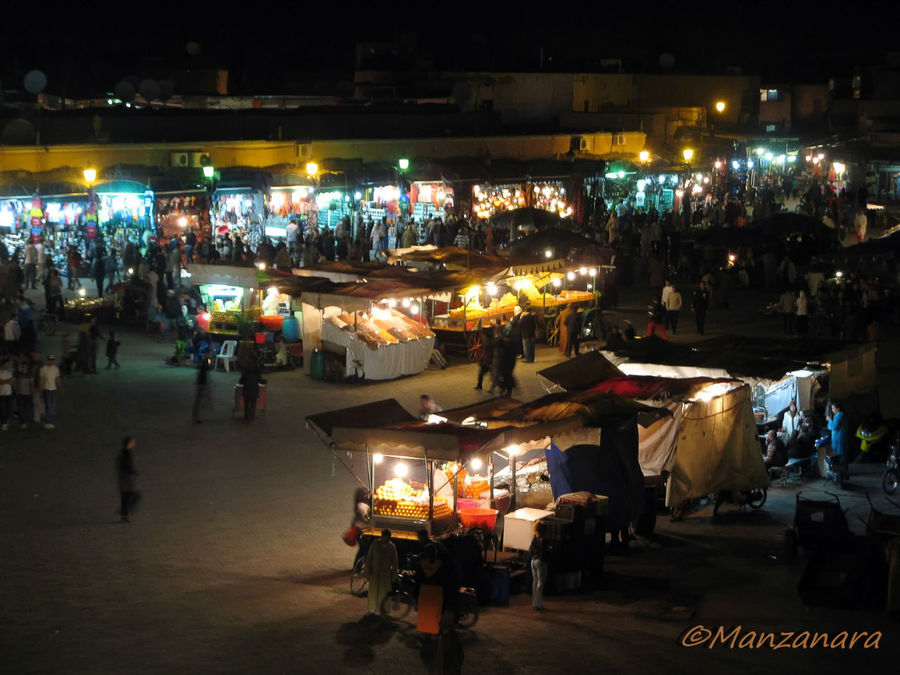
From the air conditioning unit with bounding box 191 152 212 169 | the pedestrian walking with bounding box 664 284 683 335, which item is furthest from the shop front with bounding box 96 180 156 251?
the pedestrian walking with bounding box 664 284 683 335

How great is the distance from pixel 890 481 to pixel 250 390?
29.9 ft

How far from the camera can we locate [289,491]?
1544cm

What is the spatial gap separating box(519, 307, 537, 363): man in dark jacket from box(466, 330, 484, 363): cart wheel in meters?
0.89

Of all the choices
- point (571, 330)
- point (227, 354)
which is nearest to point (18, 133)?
point (227, 354)

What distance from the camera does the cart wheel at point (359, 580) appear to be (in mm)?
12211

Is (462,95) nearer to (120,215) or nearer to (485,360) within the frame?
(120,215)

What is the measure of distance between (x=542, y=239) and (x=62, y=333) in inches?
421

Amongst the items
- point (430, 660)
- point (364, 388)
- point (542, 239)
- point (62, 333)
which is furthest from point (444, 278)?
point (430, 660)

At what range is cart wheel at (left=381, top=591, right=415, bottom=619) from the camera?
38.1 ft

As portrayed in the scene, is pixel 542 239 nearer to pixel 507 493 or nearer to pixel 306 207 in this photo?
pixel 306 207

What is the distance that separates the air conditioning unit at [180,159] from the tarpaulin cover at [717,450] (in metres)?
20.1

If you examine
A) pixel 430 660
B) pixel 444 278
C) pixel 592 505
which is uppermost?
pixel 444 278

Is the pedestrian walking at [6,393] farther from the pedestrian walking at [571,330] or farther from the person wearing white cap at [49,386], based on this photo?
the pedestrian walking at [571,330]

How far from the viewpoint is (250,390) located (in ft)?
61.2
